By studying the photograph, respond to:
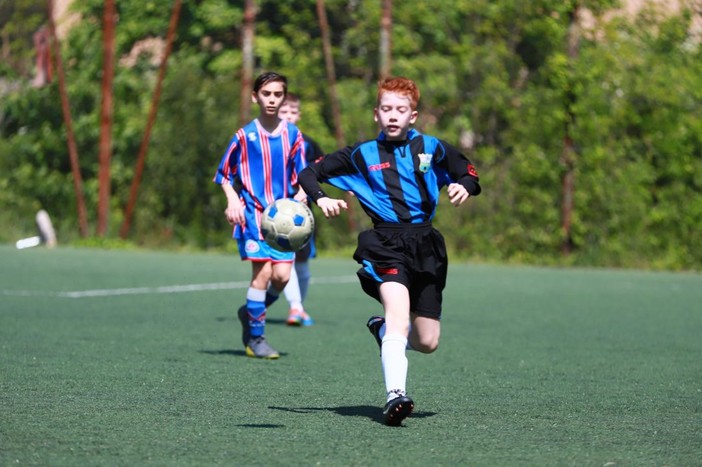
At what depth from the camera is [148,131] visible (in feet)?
75.8

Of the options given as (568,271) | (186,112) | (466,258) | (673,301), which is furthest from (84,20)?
(673,301)

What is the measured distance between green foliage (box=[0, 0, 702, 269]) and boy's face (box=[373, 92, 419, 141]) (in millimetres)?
15586

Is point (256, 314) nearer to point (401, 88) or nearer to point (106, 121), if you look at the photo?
point (401, 88)

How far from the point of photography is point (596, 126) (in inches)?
843

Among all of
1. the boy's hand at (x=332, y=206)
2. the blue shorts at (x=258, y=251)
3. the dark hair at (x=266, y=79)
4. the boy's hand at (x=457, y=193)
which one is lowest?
the blue shorts at (x=258, y=251)

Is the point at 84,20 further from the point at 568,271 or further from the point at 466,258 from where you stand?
the point at 568,271

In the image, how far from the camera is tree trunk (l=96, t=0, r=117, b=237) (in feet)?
76.2

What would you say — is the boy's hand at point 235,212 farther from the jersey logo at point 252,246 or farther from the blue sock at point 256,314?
the blue sock at point 256,314

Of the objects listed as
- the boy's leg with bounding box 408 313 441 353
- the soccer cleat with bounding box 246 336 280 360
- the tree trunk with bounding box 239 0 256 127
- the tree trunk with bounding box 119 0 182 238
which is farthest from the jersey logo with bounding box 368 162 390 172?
the tree trunk with bounding box 119 0 182 238

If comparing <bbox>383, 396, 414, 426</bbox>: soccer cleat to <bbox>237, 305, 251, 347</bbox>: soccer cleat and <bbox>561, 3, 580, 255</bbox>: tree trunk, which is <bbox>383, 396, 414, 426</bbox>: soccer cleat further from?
<bbox>561, 3, 580, 255</bbox>: tree trunk

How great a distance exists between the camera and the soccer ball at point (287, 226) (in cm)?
651

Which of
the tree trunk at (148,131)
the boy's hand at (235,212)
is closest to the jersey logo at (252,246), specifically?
the boy's hand at (235,212)

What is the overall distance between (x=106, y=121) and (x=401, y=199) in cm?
1822

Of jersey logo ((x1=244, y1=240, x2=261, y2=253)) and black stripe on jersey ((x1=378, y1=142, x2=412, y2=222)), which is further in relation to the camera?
jersey logo ((x1=244, y1=240, x2=261, y2=253))
